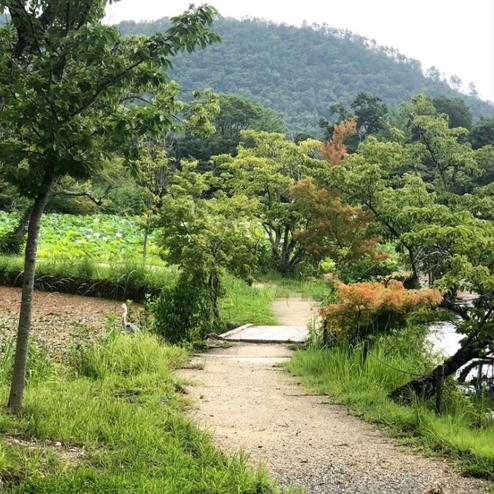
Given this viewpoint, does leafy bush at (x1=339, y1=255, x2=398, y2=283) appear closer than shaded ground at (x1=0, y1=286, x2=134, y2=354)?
No

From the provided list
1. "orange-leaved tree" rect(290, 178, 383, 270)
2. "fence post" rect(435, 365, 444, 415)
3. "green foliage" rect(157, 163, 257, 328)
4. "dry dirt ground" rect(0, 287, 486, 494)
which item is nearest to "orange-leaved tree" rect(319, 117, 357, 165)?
"orange-leaved tree" rect(290, 178, 383, 270)

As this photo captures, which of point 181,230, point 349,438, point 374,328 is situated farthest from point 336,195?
point 349,438

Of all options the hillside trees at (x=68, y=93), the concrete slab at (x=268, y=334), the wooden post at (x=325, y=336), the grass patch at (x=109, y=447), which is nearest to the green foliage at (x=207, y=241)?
the concrete slab at (x=268, y=334)

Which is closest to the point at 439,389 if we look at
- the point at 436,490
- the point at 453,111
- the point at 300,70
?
the point at 436,490

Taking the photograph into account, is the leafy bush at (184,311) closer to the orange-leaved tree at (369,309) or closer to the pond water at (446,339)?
the orange-leaved tree at (369,309)

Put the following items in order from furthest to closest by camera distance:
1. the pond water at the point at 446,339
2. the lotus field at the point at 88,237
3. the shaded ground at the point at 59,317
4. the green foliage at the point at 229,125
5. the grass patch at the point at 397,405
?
the green foliage at the point at 229,125, the lotus field at the point at 88,237, the pond water at the point at 446,339, the shaded ground at the point at 59,317, the grass patch at the point at 397,405

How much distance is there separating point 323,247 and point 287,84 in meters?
62.3

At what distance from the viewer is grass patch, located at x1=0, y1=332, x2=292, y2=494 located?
330 centimetres

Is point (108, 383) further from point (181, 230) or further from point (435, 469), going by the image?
point (181, 230)

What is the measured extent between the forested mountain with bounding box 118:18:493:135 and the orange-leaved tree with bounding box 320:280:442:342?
50395 mm

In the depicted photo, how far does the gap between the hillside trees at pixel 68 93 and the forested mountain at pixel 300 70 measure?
173ft

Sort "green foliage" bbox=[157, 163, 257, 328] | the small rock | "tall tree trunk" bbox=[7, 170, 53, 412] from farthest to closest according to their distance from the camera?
"green foliage" bbox=[157, 163, 257, 328] → "tall tree trunk" bbox=[7, 170, 53, 412] → the small rock

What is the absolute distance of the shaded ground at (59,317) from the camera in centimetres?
852

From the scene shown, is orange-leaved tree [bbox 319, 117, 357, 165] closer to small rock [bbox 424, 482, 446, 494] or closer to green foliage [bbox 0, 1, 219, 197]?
green foliage [bbox 0, 1, 219, 197]
